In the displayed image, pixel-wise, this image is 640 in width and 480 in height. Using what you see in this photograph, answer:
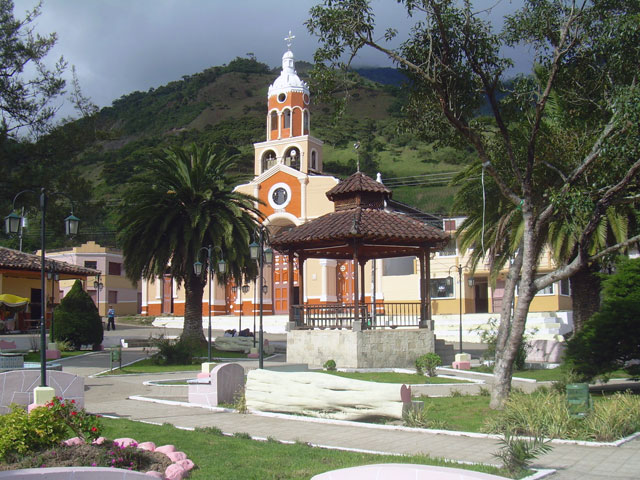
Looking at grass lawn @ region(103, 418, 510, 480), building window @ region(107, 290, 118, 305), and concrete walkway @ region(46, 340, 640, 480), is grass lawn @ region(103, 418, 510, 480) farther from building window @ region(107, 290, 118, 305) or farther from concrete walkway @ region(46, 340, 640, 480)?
building window @ region(107, 290, 118, 305)

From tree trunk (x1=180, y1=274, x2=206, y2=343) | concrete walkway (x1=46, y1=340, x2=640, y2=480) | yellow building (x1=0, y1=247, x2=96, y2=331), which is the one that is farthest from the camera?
yellow building (x1=0, y1=247, x2=96, y2=331)

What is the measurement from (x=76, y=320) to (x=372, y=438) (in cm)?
2122

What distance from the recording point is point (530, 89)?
47.4 ft

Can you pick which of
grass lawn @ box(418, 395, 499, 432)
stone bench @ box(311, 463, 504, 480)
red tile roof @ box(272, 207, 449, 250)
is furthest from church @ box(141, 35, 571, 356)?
stone bench @ box(311, 463, 504, 480)

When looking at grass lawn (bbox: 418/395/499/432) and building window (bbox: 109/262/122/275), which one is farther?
building window (bbox: 109/262/122/275)

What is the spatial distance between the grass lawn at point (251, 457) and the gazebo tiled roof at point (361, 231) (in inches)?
526

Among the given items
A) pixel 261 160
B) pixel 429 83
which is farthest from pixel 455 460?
pixel 261 160

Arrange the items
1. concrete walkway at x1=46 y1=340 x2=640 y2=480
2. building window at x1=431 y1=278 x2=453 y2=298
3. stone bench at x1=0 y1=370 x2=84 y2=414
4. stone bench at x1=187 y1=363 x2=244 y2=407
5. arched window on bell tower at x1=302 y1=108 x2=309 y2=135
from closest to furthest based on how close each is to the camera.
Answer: concrete walkway at x1=46 y1=340 x2=640 y2=480, stone bench at x1=0 y1=370 x2=84 y2=414, stone bench at x1=187 y1=363 x2=244 y2=407, building window at x1=431 y1=278 x2=453 y2=298, arched window on bell tower at x1=302 y1=108 x2=309 y2=135

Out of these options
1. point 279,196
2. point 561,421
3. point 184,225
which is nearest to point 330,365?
point 184,225

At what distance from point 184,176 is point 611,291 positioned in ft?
61.5

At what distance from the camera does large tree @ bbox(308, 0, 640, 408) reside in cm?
1209

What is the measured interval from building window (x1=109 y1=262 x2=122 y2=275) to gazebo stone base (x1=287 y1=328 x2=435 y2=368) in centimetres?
4287

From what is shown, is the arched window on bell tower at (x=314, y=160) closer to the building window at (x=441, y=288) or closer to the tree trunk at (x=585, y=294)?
the building window at (x=441, y=288)

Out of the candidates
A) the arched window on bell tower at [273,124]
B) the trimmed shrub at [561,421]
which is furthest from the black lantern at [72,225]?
the arched window on bell tower at [273,124]
